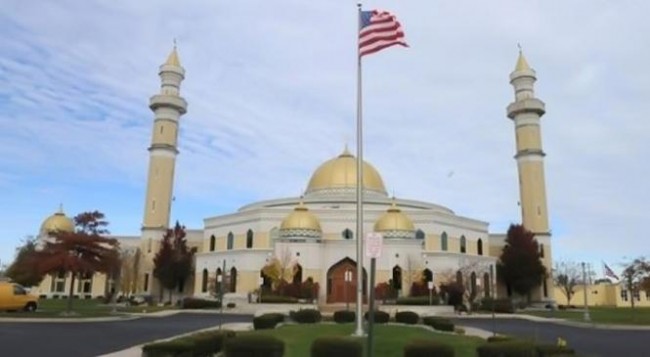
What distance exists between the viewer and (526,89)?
7181cm

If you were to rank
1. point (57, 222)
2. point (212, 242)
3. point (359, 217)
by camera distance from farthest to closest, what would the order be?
point (57, 222) < point (212, 242) < point (359, 217)

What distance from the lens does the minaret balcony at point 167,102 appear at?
70562 millimetres

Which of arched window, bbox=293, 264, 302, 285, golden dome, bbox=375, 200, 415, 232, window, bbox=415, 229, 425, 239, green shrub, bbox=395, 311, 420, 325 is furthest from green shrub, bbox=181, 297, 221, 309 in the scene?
green shrub, bbox=395, 311, 420, 325

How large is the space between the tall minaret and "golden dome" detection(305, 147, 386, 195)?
1696cm

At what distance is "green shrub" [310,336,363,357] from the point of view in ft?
43.9

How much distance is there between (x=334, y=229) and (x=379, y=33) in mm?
43498

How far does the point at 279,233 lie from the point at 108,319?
25.2 metres

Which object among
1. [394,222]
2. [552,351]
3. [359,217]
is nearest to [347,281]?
[394,222]

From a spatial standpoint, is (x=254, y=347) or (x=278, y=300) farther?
(x=278, y=300)

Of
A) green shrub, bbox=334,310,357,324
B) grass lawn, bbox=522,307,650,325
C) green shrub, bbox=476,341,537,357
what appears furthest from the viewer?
grass lawn, bbox=522,307,650,325

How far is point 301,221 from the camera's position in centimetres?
5928

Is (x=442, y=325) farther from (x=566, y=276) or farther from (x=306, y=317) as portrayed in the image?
(x=566, y=276)

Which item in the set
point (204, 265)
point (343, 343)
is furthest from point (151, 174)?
point (343, 343)

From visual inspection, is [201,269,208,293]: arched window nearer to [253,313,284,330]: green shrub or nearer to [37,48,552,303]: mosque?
[37,48,552,303]: mosque
